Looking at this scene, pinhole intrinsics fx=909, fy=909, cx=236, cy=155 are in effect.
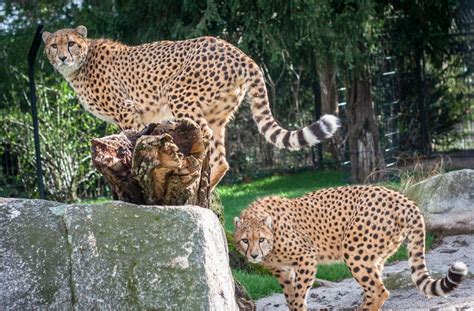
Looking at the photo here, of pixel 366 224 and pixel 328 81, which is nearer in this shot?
pixel 366 224

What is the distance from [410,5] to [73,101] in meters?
4.38

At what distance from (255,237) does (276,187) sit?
611cm

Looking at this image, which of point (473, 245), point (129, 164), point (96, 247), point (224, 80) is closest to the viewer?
point (96, 247)

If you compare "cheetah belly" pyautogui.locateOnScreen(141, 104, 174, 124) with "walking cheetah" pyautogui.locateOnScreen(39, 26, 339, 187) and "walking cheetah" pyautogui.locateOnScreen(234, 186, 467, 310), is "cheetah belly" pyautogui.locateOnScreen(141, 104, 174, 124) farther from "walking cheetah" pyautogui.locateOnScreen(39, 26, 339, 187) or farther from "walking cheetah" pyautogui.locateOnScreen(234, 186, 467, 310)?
"walking cheetah" pyautogui.locateOnScreen(234, 186, 467, 310)

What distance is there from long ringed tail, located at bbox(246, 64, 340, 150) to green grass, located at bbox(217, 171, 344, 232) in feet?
11.8

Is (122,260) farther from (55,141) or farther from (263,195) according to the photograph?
(55,141)

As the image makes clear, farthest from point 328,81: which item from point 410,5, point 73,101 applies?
point 73,101

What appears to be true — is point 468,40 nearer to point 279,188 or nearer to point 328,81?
point 328,81

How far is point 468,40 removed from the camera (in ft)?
39.9

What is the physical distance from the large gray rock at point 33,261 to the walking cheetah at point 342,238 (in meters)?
2.13

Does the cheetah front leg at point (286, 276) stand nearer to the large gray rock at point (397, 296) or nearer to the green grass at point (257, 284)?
the large gray rock at point (397, 296)

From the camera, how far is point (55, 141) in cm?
1066

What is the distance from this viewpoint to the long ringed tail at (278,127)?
16.9ft

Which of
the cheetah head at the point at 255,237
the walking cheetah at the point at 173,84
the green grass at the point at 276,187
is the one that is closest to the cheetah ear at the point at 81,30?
the walking cheetah at the point at 173,84
